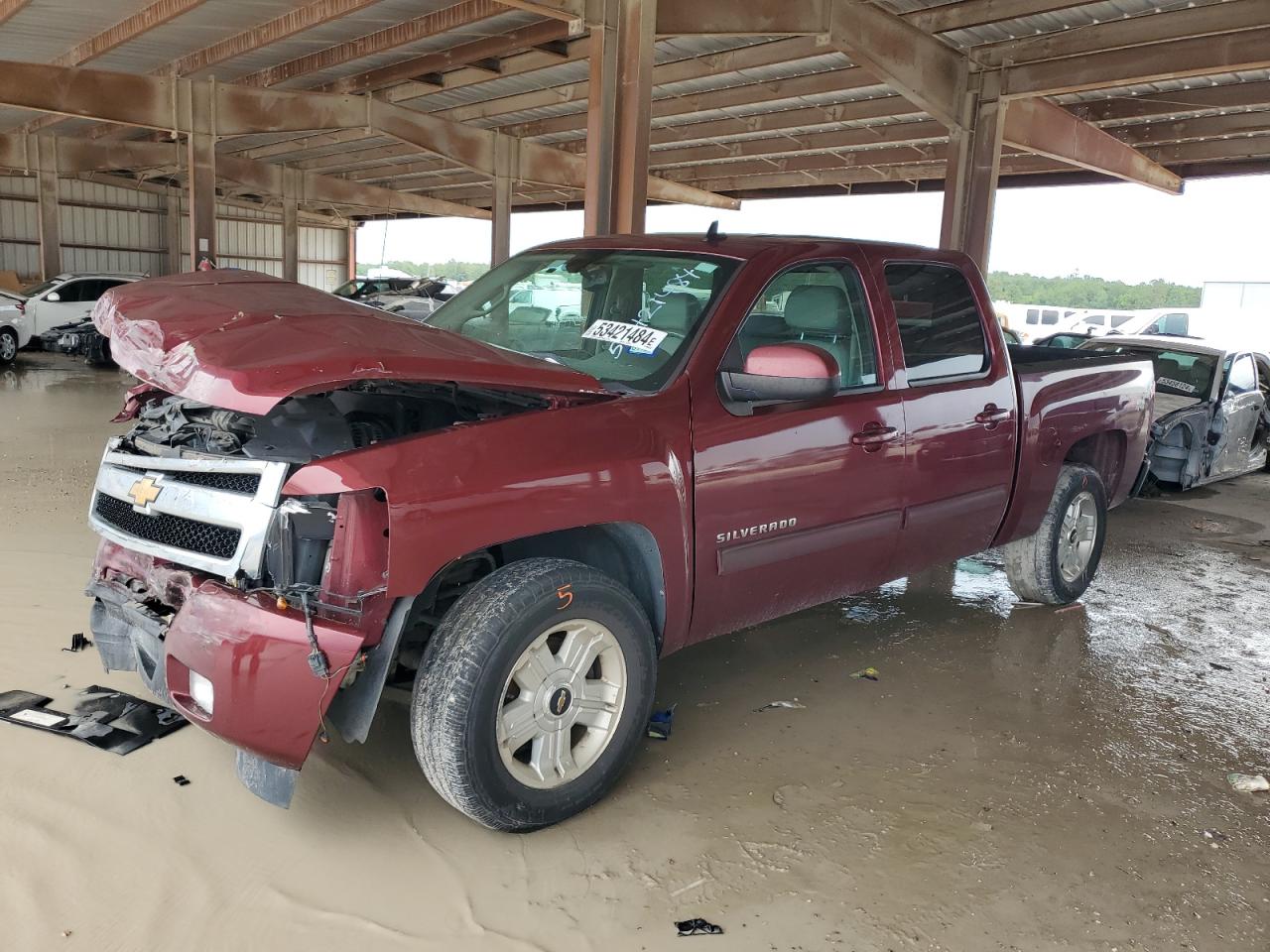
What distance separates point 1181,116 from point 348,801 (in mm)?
15409

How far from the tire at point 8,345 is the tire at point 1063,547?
622 inches

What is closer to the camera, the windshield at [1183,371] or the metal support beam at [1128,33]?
A: the windshield at [1183,371]

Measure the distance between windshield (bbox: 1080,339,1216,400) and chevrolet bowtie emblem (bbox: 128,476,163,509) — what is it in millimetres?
8042

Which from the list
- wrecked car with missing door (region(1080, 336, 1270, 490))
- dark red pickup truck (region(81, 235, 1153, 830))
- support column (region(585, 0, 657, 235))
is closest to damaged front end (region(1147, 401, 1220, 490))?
wrecked car with missing door (region(1080, 336, 1270, 490))

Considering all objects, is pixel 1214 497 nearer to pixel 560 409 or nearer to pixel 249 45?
pixel 560 409

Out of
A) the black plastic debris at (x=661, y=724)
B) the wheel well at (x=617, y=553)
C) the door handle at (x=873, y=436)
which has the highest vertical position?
the door handle at (x=873, y=436)

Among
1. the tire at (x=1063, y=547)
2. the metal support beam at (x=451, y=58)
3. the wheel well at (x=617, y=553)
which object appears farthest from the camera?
the metal support beam at (x=451, y=58)

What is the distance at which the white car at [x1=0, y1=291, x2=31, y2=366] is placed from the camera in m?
15.6

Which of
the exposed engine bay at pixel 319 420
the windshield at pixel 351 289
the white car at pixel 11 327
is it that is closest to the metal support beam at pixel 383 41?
the white car at pixel 11 327

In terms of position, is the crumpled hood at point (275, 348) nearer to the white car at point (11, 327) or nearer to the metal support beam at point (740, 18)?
the metal support beam at point (740, 18)

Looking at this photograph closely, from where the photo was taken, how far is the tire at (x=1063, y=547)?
17.0ft

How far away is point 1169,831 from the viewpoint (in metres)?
3.20

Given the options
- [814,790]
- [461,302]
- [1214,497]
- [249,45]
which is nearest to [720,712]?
[814,790]

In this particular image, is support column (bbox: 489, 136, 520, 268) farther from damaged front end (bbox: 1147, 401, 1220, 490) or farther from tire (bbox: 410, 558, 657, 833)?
tire (bbox: 410, 558, 657, 833)
